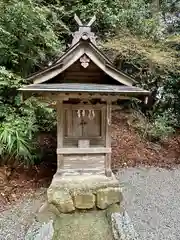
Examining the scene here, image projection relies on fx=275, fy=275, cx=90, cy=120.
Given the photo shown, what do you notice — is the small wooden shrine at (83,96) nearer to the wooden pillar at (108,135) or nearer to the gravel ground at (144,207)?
the wooden pillar at (108,135)

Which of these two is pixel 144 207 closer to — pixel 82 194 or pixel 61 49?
pixel 82 194

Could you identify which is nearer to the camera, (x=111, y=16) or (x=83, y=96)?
(x=83, y=96)

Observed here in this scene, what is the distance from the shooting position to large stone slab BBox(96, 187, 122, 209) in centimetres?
415

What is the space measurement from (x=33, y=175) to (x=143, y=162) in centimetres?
300

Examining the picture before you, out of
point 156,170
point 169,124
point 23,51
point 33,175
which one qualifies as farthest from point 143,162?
point 23,51

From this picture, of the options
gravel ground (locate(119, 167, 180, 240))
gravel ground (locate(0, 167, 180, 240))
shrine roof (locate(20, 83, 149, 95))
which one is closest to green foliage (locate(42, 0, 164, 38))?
gravel ground (locate(119, 167, 180, 240))

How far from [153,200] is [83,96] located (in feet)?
7.92

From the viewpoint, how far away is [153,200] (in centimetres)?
502

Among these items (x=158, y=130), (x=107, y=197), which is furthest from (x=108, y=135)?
(x=158, y=130)

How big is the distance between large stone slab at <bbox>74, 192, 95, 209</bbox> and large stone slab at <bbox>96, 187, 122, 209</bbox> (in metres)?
0.12

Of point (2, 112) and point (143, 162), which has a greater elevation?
point (2, 112)

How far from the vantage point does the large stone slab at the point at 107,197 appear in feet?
13.6

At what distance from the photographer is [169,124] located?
887cm

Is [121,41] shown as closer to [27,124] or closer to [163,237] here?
[27,124]
